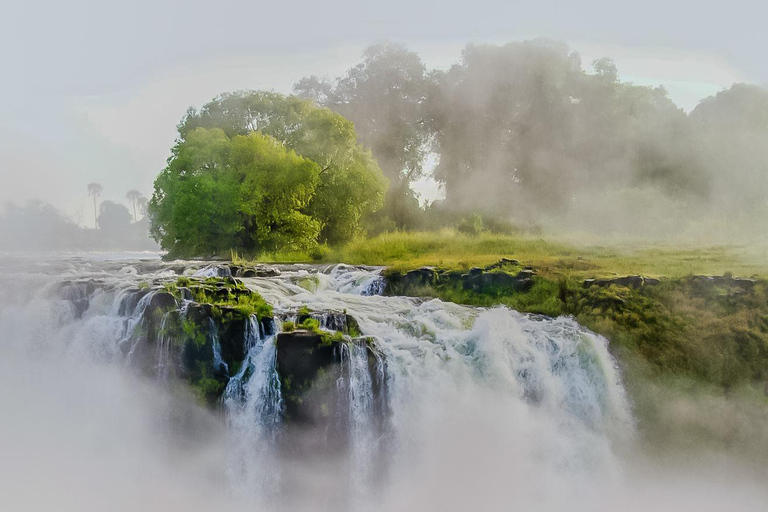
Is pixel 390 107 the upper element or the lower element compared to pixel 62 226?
upper

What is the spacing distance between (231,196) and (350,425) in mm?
3851

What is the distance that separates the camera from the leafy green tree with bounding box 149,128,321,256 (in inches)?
267

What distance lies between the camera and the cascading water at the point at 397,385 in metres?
4.02

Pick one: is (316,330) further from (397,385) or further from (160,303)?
(160,303)

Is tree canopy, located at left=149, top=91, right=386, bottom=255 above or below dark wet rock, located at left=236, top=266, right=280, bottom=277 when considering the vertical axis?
above

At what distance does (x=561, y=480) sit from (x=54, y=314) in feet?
13.7

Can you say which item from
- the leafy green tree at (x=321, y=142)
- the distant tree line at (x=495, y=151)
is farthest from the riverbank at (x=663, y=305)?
the leafy green tree at (x=321, y=142)

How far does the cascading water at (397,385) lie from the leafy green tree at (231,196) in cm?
203

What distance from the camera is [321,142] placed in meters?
7.95

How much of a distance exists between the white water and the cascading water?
10 mm

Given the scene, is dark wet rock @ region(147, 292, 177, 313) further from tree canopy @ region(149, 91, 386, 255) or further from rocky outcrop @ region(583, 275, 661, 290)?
rocky outcrop @ region(583, 275, 661, 290)

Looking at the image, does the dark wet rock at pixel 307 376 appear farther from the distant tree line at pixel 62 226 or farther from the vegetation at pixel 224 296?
the distant tree line at pixel 62 226

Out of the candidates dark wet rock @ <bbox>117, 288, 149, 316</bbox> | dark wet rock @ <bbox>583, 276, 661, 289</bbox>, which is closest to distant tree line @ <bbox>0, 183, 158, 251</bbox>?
dark wet rock @ <bbox>117, 288, 149, 316</bbox>

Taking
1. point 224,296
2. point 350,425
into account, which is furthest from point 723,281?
point 224,296
